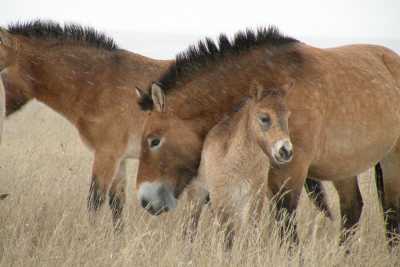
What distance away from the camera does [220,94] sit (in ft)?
17.1

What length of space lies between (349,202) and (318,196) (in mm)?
340

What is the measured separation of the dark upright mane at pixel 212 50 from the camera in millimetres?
5293

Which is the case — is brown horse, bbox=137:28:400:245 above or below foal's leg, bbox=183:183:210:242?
above

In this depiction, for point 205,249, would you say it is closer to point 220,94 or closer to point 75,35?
point 220,94

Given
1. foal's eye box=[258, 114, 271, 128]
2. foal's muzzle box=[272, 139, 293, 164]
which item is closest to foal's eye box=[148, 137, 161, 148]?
foal's eye box=[258, 114, 271, 128]

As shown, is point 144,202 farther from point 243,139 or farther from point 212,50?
point 212,50

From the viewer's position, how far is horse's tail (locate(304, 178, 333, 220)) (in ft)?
20.5

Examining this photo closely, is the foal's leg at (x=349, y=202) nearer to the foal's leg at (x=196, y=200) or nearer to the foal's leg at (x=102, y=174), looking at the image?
the foal's leg at (x=196, y=200)

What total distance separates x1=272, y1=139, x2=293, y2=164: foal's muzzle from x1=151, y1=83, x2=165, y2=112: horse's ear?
4.04 feet

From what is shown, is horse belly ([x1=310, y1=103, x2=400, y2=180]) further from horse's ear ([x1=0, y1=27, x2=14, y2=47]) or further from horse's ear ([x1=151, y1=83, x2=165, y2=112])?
horse's ear ([x1=0, y1=27, x2=14, y2=47])

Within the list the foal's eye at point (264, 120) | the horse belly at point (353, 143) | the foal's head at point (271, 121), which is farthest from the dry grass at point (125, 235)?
the foal's eye at point (264, 120)

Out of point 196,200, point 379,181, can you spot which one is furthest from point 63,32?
point 379,181

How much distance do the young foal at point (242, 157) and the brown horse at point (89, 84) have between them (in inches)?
69.8

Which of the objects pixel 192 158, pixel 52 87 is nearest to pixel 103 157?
pixel 52 87
